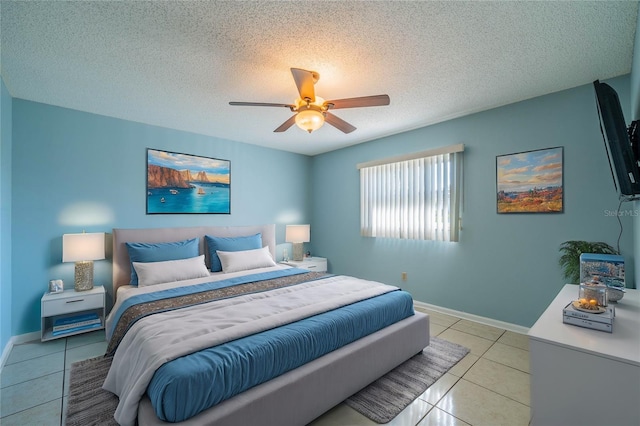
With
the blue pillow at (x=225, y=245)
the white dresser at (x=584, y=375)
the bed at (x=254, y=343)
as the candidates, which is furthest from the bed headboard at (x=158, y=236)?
the white dresser at (x=584, y=375)

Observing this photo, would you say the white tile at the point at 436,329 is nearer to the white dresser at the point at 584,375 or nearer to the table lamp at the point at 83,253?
the white dresser at the point at 584,375

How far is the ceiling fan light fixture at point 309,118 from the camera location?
225cm

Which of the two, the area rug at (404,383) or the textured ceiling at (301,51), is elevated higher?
the textured ceiling at (301,51)

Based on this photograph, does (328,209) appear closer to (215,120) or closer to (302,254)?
(302,254)

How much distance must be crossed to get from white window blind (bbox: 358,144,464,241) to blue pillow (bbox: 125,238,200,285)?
105 inches

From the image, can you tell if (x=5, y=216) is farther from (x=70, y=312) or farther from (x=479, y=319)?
(x=479, y=319)

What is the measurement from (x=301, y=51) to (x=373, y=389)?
264cm

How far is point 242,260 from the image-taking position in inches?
150

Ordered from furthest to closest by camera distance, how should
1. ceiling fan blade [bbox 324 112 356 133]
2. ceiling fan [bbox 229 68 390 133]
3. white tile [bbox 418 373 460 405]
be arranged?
ceiling fan blade [bbox 324 112 356 133] < ceiling fan [bbox 229 68 390 133] < white tile [bbox 418 373 460 405]

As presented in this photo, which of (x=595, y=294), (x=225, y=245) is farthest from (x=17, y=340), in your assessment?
(x=595, y=294)

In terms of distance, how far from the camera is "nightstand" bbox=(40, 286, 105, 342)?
2.82 meters

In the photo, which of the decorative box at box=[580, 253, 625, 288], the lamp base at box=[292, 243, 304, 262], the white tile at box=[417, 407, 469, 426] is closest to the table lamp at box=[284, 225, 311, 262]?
the lamp base at box=[292, 243, 304, 262]

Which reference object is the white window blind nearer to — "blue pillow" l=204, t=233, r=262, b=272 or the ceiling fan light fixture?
"blue pillow" l=204, t=233, r=262, b=272

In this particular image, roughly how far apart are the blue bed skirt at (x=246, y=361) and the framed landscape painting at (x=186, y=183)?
284cm
